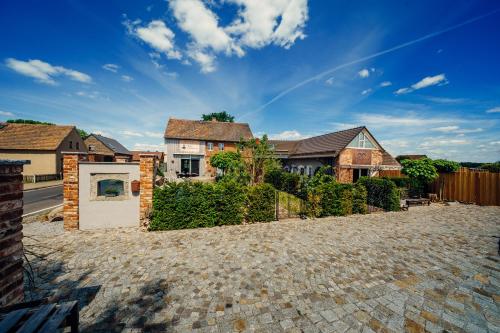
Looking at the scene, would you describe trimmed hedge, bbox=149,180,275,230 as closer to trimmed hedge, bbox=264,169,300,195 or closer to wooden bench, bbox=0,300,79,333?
Answer: wooden bench, bbox=0,300,79,333

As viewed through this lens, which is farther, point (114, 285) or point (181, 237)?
point (181, 237)

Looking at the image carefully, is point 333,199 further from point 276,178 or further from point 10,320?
Answer: point 10,320

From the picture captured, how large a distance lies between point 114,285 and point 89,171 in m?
4.93

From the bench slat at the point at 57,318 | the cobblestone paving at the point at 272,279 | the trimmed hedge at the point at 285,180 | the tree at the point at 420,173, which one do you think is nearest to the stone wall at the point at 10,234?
the bench slat at the point at 57,318

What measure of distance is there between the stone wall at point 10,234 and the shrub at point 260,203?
713 cm

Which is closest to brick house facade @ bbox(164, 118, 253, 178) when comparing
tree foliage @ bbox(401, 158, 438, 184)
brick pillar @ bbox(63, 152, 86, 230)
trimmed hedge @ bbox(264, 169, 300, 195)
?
trimmed hedge @ bbox(264, 169, 300, 195)

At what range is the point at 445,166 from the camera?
1502cm

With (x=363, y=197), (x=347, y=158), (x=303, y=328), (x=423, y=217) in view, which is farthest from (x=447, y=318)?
(x=347, y=158)

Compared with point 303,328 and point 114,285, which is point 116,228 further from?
point 303,328

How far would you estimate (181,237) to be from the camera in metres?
7.00

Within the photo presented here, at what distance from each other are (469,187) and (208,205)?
1780 centimetres

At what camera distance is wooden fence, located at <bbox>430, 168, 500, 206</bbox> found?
13156 mm

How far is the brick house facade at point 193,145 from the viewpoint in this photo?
2803 centimetres

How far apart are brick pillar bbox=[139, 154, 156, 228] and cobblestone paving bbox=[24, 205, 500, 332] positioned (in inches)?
32.9
